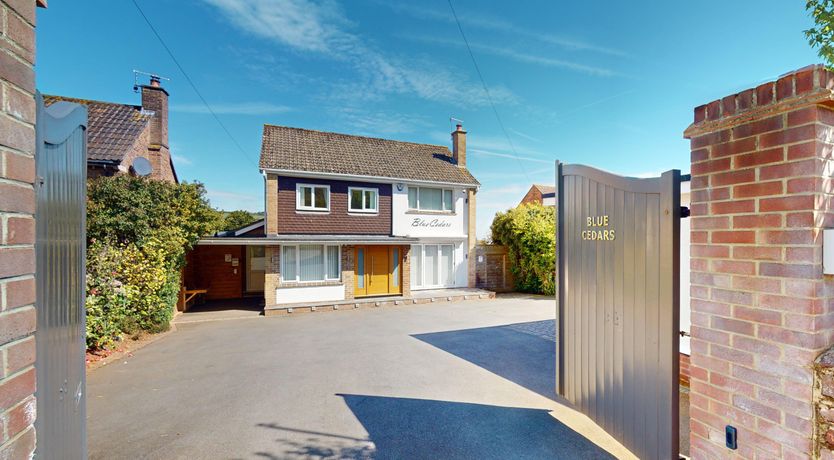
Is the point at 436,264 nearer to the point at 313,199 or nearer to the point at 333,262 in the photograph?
the point at 333,262

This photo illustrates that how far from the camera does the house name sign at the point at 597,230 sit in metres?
3.25

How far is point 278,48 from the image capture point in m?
10.7

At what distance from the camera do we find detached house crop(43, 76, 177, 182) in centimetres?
1064

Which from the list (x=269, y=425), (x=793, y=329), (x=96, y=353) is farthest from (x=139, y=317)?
(x=793, y=329)

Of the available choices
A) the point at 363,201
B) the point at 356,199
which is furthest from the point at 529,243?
the point at 356,199

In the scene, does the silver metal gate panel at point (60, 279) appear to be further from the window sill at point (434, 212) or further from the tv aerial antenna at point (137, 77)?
the tv aerial antenna at point (137, 77)

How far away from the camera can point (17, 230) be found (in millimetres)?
1130

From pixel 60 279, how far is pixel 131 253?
8436mm

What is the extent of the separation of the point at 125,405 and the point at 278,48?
396 inches

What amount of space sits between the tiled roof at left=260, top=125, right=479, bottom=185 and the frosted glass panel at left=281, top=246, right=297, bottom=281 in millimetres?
3158

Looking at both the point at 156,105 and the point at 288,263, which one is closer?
the point at 288,263

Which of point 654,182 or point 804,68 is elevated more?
point 804,68

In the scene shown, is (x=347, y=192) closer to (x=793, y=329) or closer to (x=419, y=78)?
(x=419, y=78)

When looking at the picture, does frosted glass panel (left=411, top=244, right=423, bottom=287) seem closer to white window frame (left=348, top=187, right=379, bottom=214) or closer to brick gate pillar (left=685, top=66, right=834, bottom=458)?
white window frame (left=348, top=187, right=379, bottom=214)
